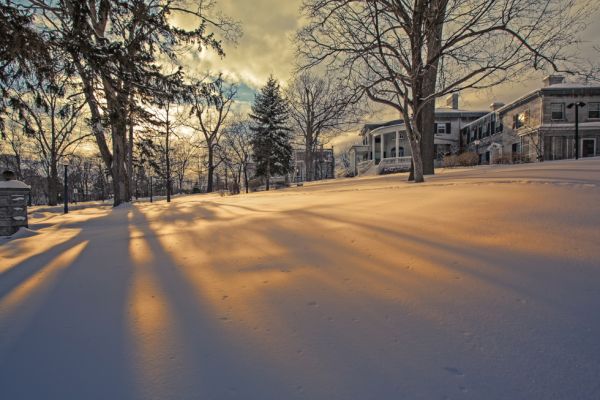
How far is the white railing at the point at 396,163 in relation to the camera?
2245 cm

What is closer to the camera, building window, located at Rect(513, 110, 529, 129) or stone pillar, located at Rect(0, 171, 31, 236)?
stone pillar, located at Rect(0, 171, 31, 236)

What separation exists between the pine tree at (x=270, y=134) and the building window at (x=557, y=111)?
1906 centimetres

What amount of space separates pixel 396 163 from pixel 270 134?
11.0m

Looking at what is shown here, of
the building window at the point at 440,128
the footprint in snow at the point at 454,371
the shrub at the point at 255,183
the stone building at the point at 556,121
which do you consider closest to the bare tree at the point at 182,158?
the shrub at the point at 255,183

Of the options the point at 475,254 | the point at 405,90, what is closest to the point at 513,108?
the point at 405,90

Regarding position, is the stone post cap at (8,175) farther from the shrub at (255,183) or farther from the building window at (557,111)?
the building window at (557,111)

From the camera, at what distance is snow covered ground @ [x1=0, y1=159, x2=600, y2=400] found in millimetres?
1144

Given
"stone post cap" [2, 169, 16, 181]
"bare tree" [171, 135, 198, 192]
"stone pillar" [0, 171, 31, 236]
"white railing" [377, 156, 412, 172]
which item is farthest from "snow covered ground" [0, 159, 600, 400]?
"bare tree" [171, 135, 198, 192]

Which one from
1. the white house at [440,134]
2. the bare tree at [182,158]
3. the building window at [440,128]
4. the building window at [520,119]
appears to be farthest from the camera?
the bare tree at [182,158]

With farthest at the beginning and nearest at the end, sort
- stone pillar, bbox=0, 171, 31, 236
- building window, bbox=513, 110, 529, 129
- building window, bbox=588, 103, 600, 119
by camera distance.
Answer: building window, bbox=513, 110, 529, 129 → building window, bbox=588, 103, 600, 119 → stone pillar, bbox=0, 171, 31, 236

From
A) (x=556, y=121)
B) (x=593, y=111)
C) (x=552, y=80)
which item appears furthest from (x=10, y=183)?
(x=593, y=111)

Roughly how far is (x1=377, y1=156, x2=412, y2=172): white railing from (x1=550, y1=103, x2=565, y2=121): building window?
928cm

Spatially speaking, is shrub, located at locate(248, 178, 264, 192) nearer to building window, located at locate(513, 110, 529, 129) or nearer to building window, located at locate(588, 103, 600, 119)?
building window, located at locate(513, 110, 529, 129)

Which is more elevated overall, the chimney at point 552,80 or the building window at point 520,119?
the chimney at point 552,80
